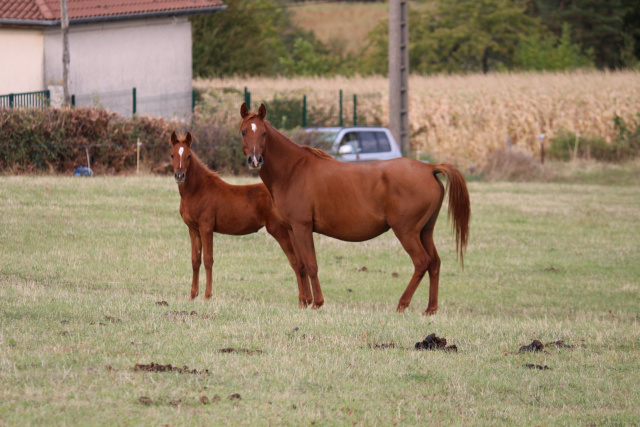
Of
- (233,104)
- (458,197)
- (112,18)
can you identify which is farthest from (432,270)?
(112,18)

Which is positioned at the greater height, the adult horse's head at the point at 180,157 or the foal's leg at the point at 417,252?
the adult horse's head at the point at 180,157

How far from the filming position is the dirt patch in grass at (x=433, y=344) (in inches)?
312

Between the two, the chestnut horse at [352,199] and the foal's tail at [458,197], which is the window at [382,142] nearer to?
the foal's tail at [458,197]

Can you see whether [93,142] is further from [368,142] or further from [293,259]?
[293,259]

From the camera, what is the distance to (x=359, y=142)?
25047 mm

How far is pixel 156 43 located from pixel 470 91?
14.6 metres

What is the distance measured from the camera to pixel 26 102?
1011 inches

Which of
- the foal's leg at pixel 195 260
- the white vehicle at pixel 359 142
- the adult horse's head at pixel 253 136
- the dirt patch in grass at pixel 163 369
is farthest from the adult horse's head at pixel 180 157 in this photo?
the white vehicle at pixel 359 142

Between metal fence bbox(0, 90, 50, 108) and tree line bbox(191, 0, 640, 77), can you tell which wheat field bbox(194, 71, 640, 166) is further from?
tree line bbox(191, 0, 640, 77)

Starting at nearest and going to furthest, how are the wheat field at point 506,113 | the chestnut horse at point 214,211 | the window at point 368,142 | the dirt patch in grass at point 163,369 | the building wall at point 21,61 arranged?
1. the dirt patch in grass at point 163,369
2. the chestnut horse at point 214,211
3. the window at point 368,142
4. the building wall at point 21,61
5. the wheat field at point 506,113

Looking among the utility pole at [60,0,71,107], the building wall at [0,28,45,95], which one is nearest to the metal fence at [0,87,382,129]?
the utility pole at [60,0,71,107]

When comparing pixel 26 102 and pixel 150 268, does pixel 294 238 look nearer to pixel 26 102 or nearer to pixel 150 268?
pixel 150 268

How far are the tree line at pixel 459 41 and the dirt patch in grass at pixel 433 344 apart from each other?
44908 millimetres

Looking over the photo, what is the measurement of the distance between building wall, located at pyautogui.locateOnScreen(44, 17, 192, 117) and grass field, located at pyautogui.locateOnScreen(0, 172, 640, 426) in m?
12.1
